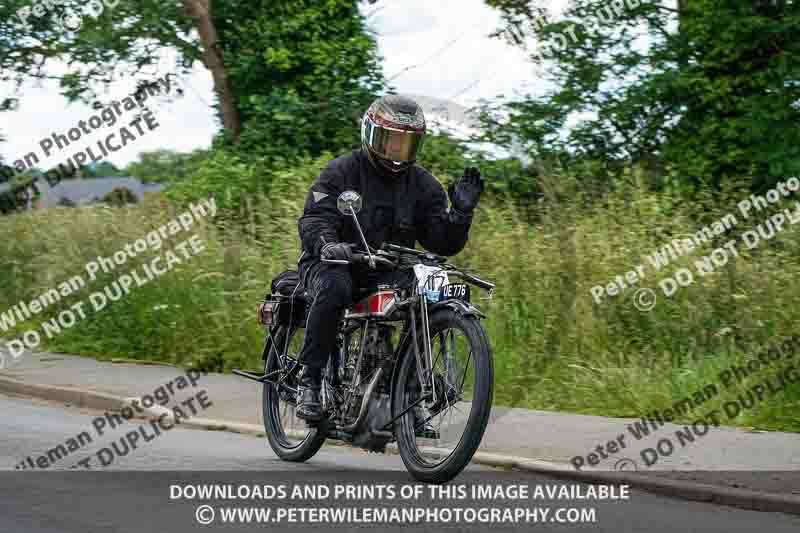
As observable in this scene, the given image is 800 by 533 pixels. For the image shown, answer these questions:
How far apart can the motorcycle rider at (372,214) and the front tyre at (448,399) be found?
582 mm

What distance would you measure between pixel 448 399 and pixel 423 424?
283mm

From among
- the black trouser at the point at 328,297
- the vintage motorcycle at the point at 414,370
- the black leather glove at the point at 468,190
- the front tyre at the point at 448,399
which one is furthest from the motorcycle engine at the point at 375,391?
the black leather glove at the point at 468,190

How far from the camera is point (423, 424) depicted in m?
7.05

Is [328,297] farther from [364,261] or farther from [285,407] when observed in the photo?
[285,407]

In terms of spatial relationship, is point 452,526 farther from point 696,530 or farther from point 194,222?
point 194,222

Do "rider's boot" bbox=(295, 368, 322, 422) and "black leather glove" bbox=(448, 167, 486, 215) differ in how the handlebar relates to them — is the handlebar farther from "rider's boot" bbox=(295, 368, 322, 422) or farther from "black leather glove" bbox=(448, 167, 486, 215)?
"rider's boot" bbox=(295, 368, 322, 422)

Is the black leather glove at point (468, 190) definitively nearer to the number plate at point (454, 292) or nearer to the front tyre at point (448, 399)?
the number plate at point (454, 292)

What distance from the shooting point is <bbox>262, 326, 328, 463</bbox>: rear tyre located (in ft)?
26.4

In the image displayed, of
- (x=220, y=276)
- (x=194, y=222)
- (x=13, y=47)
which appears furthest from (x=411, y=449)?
(x=13, y=47)

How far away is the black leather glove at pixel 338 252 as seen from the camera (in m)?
7.11

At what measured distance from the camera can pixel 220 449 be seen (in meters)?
8.84

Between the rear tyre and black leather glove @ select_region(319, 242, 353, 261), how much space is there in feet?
3.09

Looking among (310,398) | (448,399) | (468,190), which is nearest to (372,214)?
(468,190)

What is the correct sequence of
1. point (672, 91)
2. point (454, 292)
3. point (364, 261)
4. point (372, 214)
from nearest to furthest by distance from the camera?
point (454, 292), point (364, 261), point (372, 214), point (672, 91)
